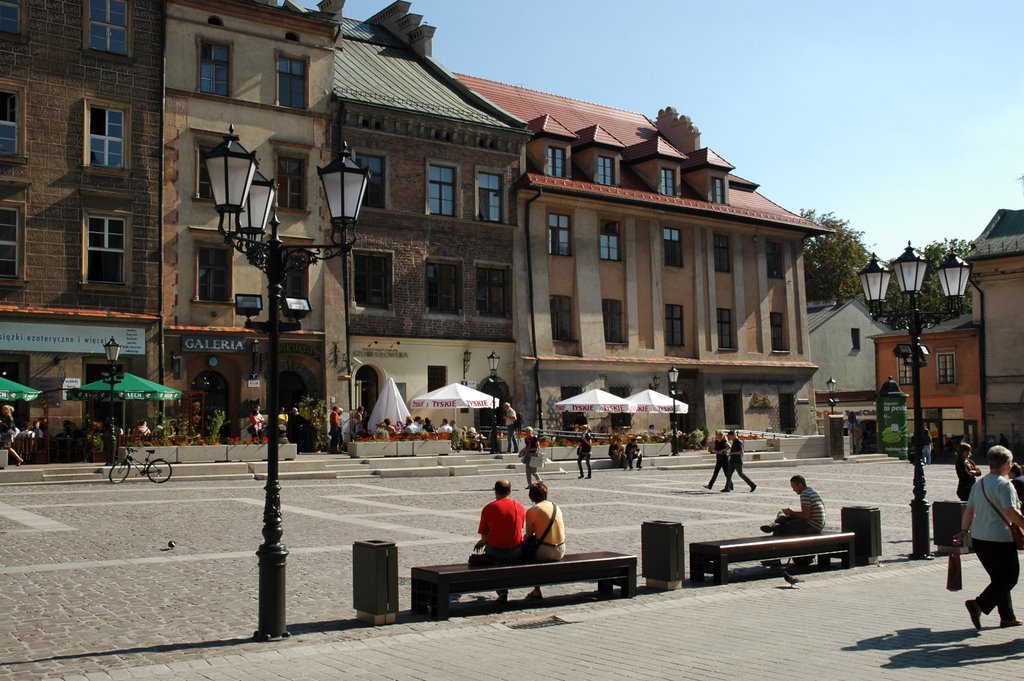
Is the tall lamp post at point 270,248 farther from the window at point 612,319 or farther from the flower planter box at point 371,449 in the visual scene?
the window at point 612,319

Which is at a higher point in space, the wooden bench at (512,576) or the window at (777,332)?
the window at (777,332)

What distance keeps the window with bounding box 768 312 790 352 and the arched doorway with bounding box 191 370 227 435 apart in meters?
26.2

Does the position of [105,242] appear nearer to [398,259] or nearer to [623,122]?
[398,259]

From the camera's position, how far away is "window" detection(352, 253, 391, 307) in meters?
38.7

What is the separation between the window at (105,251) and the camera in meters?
33.6

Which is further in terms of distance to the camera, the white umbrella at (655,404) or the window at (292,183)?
the white umbrella at (655,404)

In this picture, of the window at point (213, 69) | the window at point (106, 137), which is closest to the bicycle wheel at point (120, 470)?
the window at point (106, 137)

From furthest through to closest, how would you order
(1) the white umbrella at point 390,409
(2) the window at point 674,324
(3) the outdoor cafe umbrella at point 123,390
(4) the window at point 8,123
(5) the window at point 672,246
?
(5) the window at point 672,246
(2) the window at point 674,324
(1) the white umbrella at point 390,409
(4) the window at point 8,123
(3) the outdoor cafe umbrella at point 123,390

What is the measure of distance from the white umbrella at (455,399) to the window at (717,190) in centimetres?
1815

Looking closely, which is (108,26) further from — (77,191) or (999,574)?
(999,574)

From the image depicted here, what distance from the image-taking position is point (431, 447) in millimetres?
34656

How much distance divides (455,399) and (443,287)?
5853 mm


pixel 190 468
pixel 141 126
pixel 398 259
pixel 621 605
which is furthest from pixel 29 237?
pixel 621 605

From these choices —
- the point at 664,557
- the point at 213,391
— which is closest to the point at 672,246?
the point at 213,391
